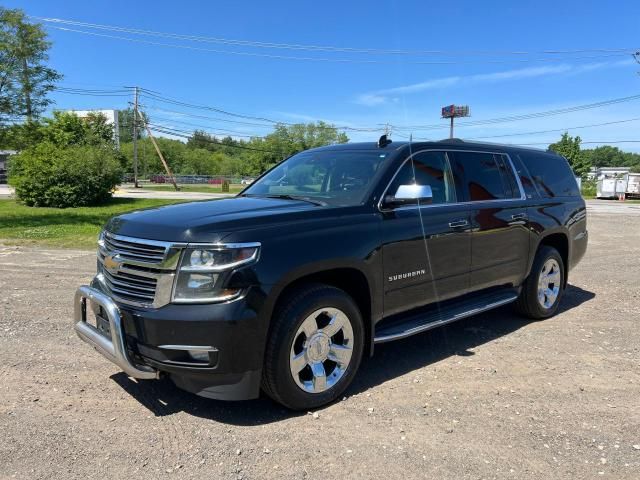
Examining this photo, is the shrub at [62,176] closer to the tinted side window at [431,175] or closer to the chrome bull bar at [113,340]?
the chrome bull bar at [113,340]

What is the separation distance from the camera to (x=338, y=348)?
3.77 m

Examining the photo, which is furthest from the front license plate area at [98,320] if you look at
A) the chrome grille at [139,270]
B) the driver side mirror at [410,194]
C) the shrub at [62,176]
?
the shrub at [62,176]

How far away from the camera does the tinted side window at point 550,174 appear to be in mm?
5920

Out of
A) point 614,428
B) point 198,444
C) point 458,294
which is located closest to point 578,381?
point 614,428

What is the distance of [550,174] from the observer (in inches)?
244

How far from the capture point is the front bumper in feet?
10.4

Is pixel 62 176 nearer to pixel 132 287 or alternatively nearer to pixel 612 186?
pixel 132 287

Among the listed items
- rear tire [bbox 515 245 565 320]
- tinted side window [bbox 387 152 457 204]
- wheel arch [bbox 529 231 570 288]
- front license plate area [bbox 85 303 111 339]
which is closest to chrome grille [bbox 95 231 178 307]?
front license plate area [bbox 85 303 111 339]

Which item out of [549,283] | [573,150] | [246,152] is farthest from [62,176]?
[246,152]

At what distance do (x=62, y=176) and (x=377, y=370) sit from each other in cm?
2123

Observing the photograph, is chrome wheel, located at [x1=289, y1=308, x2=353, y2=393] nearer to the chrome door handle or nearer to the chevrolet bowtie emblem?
the chevrolet bowtie emblem

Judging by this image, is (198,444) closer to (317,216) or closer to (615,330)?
(317,216)

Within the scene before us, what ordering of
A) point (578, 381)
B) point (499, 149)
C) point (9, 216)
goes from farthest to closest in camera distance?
point (9, 216) → point (499, 149) → point (578, 381)

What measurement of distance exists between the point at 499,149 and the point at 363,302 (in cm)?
261
